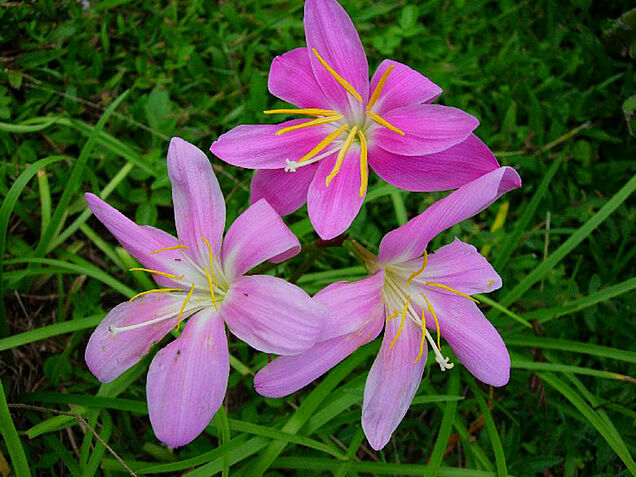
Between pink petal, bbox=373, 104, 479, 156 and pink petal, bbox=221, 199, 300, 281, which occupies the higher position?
pink petal, bbox=373, 104, 479, 156

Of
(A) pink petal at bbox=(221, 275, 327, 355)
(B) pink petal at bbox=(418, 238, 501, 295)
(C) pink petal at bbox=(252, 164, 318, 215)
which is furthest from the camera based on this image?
(C) pink petal at bbox=(252, 164, 318, 215)

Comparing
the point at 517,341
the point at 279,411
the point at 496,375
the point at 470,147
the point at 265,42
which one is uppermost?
the point at 470,147

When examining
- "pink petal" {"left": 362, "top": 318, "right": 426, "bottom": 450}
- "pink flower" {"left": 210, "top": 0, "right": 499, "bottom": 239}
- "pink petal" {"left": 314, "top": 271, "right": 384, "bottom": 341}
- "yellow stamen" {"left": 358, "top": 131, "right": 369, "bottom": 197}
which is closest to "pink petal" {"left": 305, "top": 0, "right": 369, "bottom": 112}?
"pink flower" {"left": 210, "top": 0, "right": 499, "bottom": 239}

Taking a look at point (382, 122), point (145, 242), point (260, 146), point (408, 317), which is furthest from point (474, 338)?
point (145, 242)

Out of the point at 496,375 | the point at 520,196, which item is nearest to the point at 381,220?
the point at 520,196

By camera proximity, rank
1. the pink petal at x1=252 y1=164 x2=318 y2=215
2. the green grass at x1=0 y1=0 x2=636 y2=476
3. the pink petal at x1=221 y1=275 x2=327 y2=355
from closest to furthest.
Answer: the pink petal at x1=221 y1=275 x2=327 y2=355 < the pink petal at x1=252 y1=164 x2=318 y2=215 < the green grass at x1=0 y1=0 x2=636 y2=476

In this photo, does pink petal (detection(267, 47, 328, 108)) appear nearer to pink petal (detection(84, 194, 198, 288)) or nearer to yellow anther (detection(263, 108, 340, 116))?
yellow anther (detection(263, 108, 340, 116))

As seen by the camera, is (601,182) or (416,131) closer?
(416,131)

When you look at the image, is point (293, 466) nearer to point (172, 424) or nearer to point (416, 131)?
point (172, 424)

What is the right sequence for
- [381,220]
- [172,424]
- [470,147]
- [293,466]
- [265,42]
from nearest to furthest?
[172,424] → [470,147] → [293,466] → [381,220] → [265,42]
